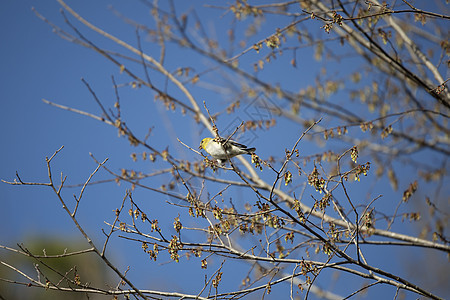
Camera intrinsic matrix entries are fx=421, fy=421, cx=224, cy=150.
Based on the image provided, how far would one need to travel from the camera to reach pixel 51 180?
284 centimetres

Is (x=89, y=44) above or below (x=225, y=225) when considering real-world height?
above

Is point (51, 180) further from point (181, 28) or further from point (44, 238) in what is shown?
point (44, 238)

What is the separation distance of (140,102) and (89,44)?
7578cm

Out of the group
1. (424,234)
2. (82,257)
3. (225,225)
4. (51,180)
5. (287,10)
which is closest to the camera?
(51,180)

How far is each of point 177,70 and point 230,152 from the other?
165cm

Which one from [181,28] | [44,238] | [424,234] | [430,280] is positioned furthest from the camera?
[44,238]

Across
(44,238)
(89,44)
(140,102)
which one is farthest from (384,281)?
(140,102)

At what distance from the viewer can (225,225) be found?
3.17 metres

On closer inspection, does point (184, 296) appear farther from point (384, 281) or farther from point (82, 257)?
point (82, 257)

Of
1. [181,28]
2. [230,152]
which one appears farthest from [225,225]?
[181,28]

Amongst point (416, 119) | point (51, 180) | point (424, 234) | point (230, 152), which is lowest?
point (51, 180)

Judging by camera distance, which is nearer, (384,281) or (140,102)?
(384,281)

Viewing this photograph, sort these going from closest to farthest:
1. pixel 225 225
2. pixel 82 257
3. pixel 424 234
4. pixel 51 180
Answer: pixel 51 180 → pixel 225 225 → pixel 424 234 → pixel 82 257

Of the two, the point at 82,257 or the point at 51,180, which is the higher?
the point at 82,257
